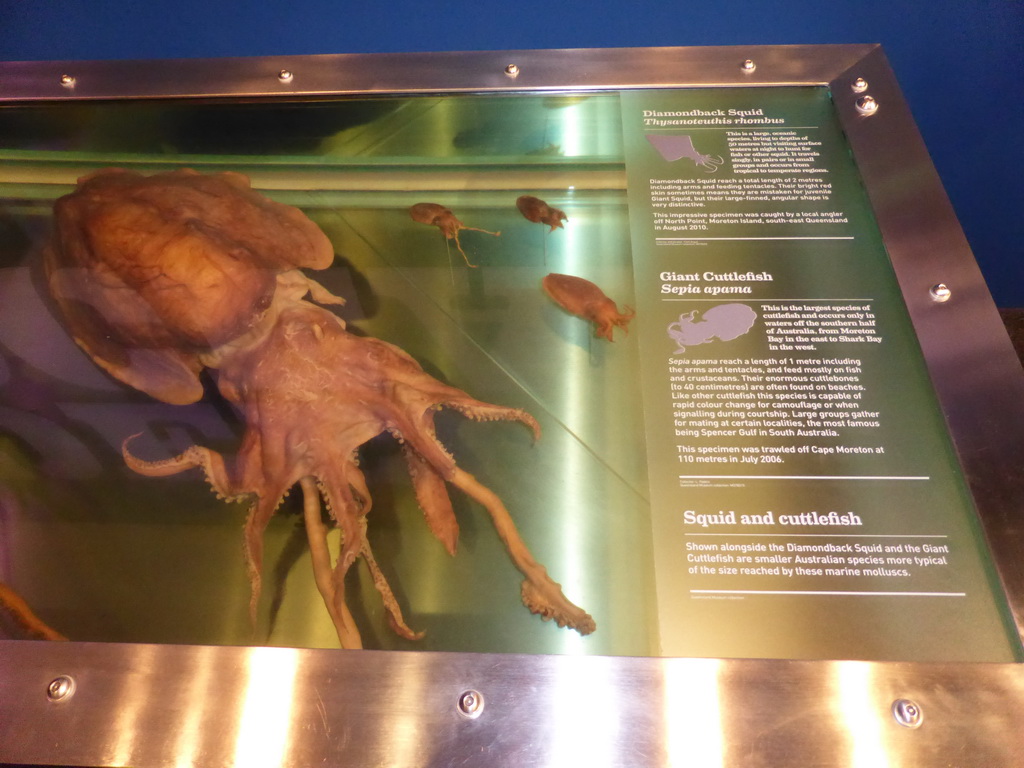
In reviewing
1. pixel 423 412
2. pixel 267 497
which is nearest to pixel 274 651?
pixel 267 497

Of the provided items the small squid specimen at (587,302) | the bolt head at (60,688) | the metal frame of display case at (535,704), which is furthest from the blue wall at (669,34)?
the bolt head at (60,688)

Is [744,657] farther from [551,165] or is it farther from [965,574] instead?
[551,165]

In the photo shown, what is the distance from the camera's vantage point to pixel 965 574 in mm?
733

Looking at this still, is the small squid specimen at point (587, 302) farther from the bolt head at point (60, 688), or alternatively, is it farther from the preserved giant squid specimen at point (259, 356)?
the bolt head at point (60, 688)

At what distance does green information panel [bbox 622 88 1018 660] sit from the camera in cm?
72

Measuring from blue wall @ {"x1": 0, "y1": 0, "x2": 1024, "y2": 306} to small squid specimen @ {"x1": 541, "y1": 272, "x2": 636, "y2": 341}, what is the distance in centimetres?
72

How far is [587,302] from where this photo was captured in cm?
98

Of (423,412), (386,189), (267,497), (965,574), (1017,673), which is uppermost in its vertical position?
(386,189)

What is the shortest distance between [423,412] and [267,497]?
0.74ft

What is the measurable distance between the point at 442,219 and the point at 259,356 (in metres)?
0.37

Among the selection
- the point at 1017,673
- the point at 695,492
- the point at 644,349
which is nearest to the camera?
the point at 1017,673

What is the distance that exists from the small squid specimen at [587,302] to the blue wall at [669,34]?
0.72m

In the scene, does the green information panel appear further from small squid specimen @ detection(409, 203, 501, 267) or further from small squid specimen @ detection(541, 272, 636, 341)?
small squid specimen @ detection(409, 203, 501, 267)

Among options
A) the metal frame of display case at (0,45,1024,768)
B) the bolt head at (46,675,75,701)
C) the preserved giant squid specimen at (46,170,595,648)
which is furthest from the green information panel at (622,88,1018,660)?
the bolt head at (46,675,75,701)
